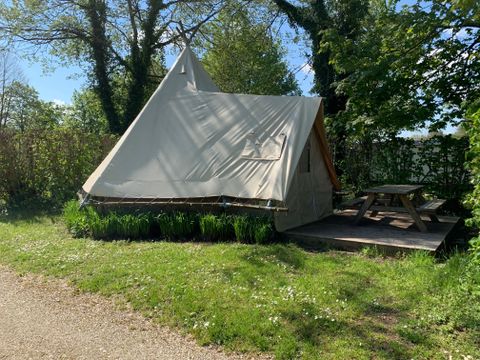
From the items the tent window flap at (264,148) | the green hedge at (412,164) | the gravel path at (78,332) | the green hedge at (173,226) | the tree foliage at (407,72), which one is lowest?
the gravel path at (78,332)

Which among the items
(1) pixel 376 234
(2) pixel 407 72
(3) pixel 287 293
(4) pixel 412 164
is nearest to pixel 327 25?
(2) pixel 407 72

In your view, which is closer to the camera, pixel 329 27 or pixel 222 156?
pixel 222 156

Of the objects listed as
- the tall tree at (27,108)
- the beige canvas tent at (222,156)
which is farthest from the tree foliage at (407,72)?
the tall tree at (27,108)

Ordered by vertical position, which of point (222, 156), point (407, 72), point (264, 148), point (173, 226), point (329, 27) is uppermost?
point (329, 27)

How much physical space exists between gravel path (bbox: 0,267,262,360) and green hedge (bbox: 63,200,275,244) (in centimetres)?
238

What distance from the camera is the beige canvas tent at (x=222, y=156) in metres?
7.52

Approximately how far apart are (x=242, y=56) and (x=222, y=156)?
1379cm

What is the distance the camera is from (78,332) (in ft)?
13.5

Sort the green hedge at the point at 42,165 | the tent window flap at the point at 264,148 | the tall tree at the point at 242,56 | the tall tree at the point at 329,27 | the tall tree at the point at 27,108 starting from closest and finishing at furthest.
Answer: the tent window flap at the point at 264,148
the green hedge at the point at 42,165
the tall tree at the point at 329,27
the tall tree at the point at 242,56
the tall tree at the point at 27,108

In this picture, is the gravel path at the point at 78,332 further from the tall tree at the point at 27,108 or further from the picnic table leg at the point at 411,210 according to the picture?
the tall tree at the point at 27,108

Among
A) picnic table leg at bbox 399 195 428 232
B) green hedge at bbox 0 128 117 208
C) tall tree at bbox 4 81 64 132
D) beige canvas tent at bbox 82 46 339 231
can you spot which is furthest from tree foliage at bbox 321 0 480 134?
tall tree at bbox 4 81 64 132

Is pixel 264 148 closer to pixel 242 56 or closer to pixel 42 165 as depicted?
pixel 42 165

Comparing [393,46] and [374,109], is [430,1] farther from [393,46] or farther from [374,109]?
[374,109]

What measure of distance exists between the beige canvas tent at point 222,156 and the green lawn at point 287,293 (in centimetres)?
106
